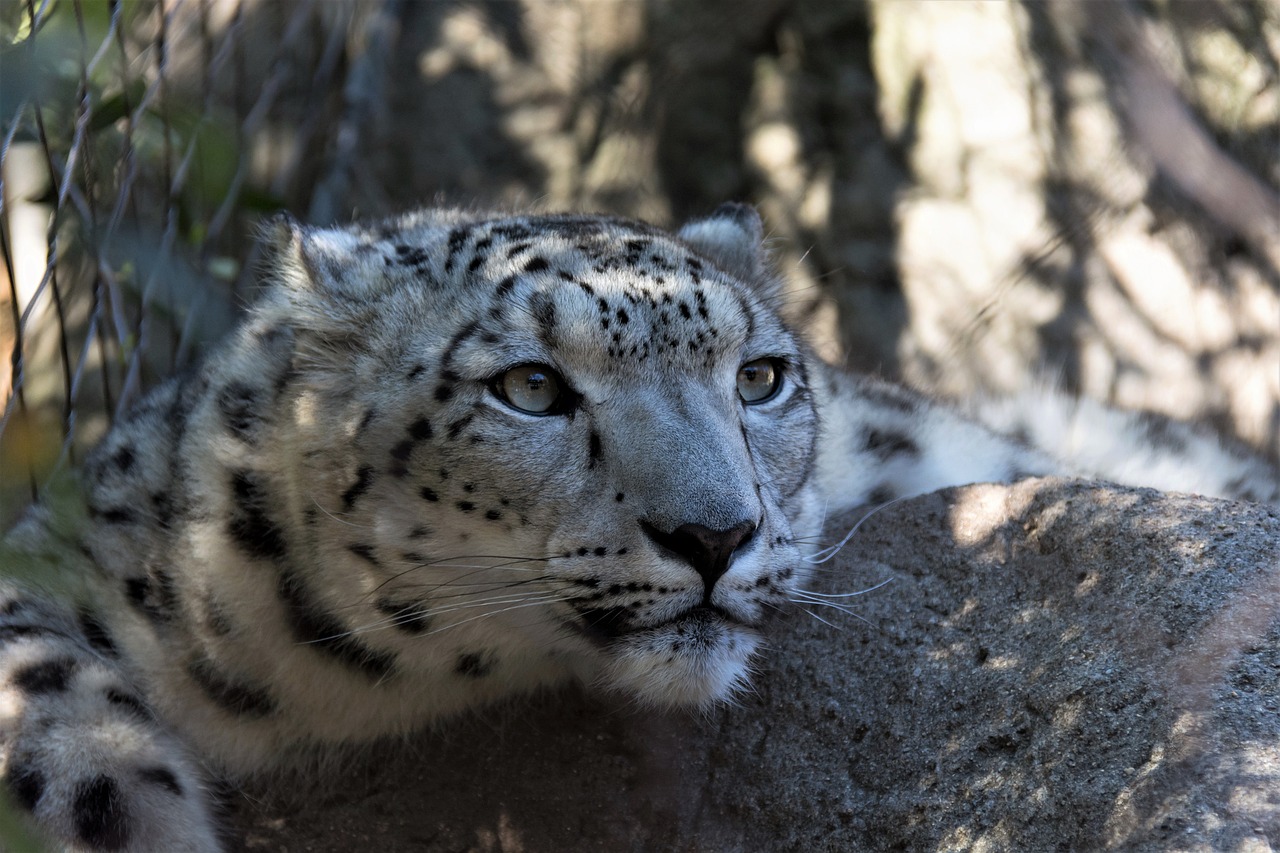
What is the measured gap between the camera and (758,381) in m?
3.08

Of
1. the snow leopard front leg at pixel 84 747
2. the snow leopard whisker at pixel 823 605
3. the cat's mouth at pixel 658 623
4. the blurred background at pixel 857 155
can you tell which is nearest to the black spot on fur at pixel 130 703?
the snow leopard front leg at pixel 84 747

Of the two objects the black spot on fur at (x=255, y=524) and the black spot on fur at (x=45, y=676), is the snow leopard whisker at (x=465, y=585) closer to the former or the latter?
the black spot on fur at (x=255, y=524)

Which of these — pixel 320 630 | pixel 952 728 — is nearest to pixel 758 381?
pixel 952 728

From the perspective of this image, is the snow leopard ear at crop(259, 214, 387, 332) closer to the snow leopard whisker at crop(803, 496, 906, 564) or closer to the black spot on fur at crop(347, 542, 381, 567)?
the black spot on fur at crop(347, 542, 381, 567)

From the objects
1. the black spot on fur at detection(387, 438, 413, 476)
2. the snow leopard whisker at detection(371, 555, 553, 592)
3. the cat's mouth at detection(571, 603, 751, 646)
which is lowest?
the cat's mouth at detection(571, 603, 751, 646)

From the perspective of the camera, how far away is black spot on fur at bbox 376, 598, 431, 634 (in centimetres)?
286

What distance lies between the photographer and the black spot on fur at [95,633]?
3.02 m

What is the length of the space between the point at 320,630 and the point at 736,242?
157 centimetres

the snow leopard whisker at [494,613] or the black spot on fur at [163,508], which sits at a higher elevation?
the black spot on fur at [163,508]

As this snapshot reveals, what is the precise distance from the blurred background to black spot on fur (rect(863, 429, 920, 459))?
3.81ft

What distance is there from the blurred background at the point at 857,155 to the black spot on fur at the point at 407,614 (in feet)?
7.00

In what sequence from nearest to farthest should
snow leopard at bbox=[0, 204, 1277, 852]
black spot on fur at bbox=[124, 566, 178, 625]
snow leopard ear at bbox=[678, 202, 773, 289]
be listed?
snow leopard at bbox=[0, 204, 1277, 852] → black spot on fur at bbox=[124, 566, 178, 625] → snow leopard ear at bbox=[678, 202, 773, 289]

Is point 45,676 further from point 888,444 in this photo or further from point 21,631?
point 888,444

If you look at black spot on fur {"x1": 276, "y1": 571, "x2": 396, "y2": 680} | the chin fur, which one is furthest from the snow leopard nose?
black spot on fur {"x1": 276, "y1": 571, "x2": 396, "y2": 680}
